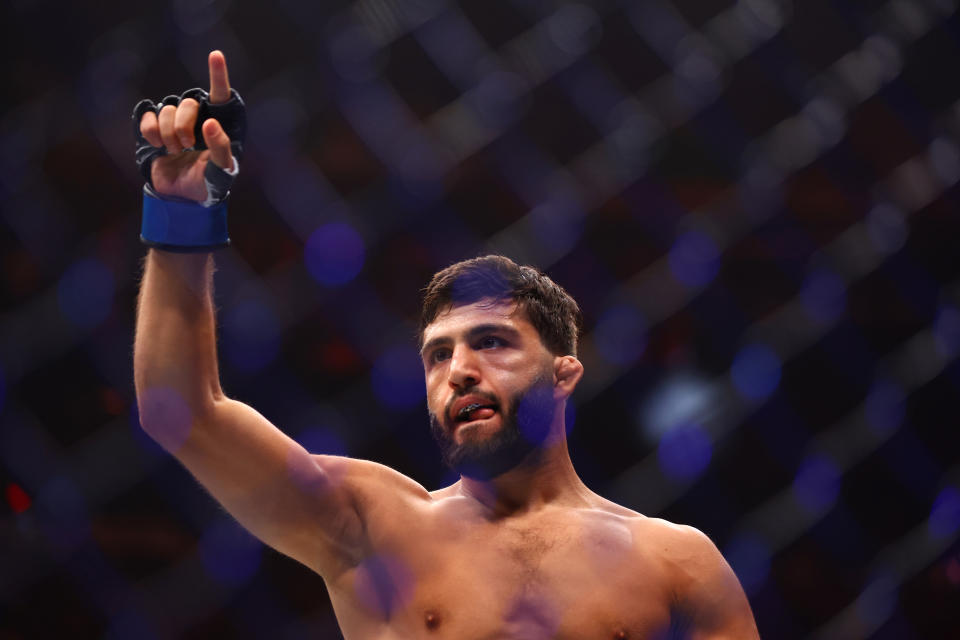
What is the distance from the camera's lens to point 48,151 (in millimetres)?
2258

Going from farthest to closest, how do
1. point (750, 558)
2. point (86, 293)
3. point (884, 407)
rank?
point (750, 558) → point (884, 407) → point (86, 293)

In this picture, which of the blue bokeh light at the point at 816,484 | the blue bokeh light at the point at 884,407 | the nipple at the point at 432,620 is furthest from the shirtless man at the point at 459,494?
the blue bokeh light at the point at 816,484

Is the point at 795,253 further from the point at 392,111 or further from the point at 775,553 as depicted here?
the point at 392,111

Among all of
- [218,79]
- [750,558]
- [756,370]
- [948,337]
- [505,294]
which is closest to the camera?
[218,79]

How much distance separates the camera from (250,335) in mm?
2367

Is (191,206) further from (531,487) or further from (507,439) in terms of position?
(531,487)

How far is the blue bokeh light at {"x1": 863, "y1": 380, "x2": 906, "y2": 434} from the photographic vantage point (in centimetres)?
210

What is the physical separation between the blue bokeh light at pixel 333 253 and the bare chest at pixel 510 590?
1018 millimetres

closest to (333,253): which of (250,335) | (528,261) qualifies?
(250,335)

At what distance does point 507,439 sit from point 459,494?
5.3 inches

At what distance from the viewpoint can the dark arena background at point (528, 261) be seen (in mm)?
2184

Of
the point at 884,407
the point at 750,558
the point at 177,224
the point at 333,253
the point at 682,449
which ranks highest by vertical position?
the point at 177,224

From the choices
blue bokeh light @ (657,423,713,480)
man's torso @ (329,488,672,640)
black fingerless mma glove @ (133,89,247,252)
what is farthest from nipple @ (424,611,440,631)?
blue bokeh light @ (657,423,713,480)

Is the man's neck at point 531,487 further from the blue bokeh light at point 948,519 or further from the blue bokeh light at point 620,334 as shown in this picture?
the blue bokeh light at point 620,334
